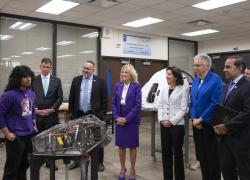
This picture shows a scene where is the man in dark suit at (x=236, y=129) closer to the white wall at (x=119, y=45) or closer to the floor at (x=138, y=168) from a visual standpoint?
the floor at (x=138, y=168)

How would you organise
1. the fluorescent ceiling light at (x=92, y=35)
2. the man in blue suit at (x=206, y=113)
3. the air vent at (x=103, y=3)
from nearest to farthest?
1. the man in blue suit at (x=206, y=113)
2. the air vent at (x=103, y=3)
3. the fluorescent ceiling light at (x=92, y=35)

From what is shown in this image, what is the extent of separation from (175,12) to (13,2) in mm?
3188

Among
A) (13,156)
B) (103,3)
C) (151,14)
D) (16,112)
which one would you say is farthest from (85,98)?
(151,14)

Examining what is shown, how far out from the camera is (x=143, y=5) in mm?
5395

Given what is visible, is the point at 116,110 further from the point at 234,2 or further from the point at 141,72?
the point at 141,72

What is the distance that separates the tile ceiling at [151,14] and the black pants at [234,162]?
3.52 meters

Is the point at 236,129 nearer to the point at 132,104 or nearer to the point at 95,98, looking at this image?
the point at 132,104

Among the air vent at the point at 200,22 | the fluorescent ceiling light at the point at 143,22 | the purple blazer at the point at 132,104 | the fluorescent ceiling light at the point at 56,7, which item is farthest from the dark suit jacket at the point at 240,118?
the air vent at the point at 200,22

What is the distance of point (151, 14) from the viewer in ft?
19.8

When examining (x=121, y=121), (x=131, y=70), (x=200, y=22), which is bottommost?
(x=121, y=121)

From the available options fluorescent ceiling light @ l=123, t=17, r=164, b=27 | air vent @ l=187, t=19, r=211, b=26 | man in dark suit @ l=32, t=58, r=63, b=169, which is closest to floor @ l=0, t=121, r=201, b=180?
man in dark suit @ l=32, t=58, r=63, b=169

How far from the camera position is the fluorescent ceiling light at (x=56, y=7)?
17.3ft

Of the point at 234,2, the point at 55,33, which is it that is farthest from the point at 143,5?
the point at 55,33

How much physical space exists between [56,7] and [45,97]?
105 inches
